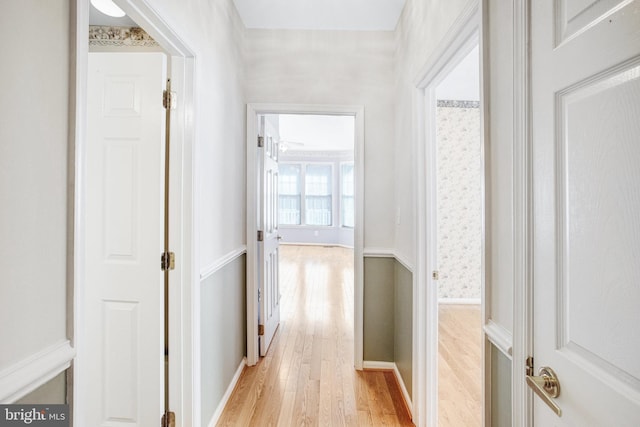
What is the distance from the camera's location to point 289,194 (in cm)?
950

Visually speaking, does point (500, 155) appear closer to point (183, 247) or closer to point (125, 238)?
point (183, 247)

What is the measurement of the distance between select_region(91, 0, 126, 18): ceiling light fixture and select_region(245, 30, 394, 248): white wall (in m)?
1.01

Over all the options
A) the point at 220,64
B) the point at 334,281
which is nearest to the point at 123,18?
the point at 220,64

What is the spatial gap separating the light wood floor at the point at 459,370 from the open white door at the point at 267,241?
1.52 m

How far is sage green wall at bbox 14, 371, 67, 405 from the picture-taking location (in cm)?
74

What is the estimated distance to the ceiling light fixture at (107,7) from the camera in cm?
164

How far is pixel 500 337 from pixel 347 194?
320 inches

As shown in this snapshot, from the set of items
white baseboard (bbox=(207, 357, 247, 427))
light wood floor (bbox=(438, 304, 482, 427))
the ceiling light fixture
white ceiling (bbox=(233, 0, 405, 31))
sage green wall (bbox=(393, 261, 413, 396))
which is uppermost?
white ceiling (bbox=(233, 0, 405, 31))

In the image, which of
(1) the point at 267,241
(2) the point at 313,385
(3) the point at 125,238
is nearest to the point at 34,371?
(3) the point at 125,238

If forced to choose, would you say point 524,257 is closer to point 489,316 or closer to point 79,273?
point 489,316

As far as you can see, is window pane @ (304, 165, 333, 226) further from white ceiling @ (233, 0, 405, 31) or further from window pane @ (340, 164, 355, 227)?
white ceiling @ (233, 0, 405, 31)

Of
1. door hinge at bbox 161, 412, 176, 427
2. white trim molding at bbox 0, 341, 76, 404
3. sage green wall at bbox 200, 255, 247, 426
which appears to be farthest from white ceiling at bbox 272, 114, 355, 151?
white trim molding at bbox 0, 341, 76, 404

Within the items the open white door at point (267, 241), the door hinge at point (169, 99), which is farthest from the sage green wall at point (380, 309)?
the door hinge at point (169, 99)

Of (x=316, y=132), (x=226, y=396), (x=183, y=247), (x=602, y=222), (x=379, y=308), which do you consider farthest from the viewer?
(x=316, y=132)
